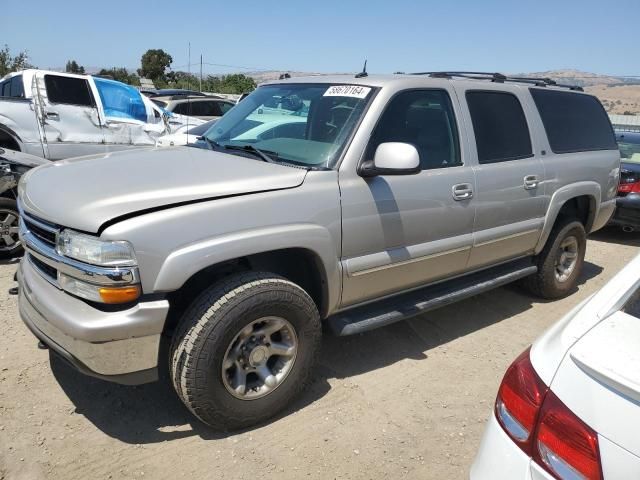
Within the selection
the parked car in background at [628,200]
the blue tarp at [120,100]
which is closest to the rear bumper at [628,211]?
the parked car in background at [628,200]

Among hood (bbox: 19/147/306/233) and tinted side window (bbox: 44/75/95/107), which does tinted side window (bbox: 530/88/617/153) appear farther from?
Answer: tinted side window (bbox: 44/75/95/107)

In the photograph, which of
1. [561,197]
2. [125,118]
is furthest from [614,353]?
[125,118]

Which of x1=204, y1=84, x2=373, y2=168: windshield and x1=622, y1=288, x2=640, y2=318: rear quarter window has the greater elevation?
x1=204, y1=84, x2=373, y2=168: windshield

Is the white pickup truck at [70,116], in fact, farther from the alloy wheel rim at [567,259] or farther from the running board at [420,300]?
the alloy wheel rim at [567,259]

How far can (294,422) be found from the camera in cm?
296

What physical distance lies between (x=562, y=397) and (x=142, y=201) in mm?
1906

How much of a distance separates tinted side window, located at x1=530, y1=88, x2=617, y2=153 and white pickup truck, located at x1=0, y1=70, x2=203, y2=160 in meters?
6.14

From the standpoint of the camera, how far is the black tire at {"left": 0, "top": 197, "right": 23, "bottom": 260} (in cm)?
500

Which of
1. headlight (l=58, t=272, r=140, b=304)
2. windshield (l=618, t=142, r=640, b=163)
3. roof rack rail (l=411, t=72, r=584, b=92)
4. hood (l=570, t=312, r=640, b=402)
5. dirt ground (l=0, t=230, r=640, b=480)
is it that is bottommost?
dirt ground (l=0, t=230, r=640, b=480)

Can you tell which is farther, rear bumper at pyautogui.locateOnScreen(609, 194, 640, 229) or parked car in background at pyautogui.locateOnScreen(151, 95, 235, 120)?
parked car in background at pyautogui.locateOnScreen(151, 95, 235, 120)

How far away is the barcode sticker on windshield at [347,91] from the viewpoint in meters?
3.29

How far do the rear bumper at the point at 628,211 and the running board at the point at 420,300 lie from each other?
11.9 ft

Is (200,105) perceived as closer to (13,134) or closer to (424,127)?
(13,134)

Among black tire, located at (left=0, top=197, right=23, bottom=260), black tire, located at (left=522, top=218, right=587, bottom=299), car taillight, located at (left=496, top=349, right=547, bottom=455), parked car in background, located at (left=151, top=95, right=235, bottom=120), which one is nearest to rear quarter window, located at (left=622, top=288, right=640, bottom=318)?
car taillight, located at (left=496, top=349, right=547, bottom=455)
